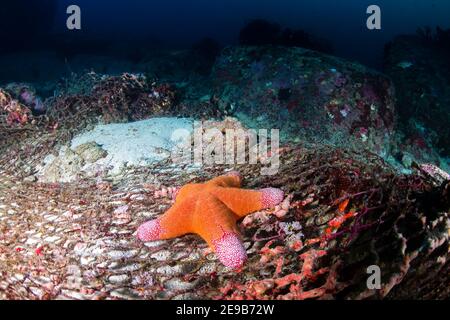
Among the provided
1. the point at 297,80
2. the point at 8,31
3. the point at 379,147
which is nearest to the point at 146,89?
the point at 297,80

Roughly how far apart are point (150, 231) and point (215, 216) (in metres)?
0.81

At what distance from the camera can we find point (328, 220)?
3641mm

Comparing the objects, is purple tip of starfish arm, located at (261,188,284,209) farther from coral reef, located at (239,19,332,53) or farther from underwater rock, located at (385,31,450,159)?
coral reef, located at (239,19,332,53)

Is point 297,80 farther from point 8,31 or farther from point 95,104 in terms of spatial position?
point 8,31

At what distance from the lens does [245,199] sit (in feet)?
12.0

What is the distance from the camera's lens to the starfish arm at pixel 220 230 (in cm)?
326

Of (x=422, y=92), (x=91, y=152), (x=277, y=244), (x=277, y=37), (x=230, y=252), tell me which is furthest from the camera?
(x=277, y=37)

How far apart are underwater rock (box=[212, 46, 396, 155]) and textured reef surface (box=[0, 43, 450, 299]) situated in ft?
0.42

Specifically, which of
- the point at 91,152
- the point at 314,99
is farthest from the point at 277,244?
the point at 314,99

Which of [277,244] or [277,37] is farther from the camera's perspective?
[277,37]

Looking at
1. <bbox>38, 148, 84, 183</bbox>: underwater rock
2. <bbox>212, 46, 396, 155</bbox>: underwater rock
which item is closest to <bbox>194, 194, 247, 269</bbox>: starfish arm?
<bbox>38, 148, 84, 183</bbox>: underwater rock

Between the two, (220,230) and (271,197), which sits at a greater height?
(271,197)

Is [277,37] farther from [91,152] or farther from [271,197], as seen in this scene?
[271,197]

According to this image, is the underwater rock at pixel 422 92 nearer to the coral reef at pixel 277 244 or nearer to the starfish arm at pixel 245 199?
the coral reef at pixel 277 244
